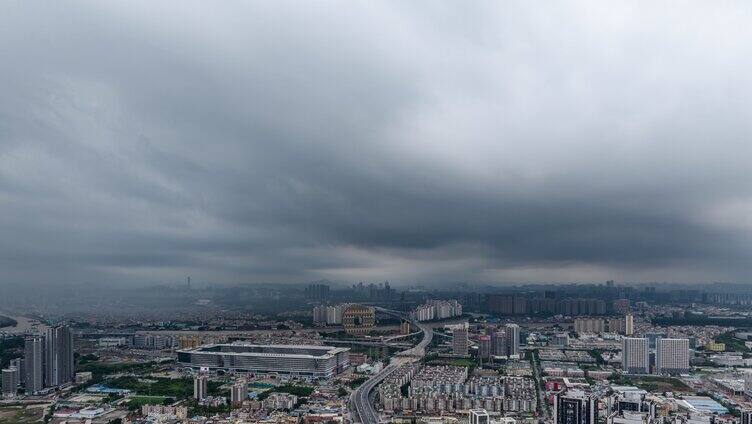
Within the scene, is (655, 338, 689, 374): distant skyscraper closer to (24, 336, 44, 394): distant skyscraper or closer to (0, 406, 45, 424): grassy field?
(0, 406, 45, 424): grassy field

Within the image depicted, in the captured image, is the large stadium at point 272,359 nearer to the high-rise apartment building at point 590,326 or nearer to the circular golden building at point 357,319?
the circular golden building at point 357,319

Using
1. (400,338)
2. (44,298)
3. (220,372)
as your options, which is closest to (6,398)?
(220,372)

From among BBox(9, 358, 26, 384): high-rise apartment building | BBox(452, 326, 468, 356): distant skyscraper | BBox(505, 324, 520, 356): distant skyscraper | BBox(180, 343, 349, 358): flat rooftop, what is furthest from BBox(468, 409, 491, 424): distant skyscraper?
BBox(9, 358, 26, 384): high-rise apartment building

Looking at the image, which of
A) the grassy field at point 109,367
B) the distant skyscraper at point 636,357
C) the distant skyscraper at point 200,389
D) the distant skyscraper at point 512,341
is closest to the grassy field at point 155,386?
the distant skyscraper at point 200,389

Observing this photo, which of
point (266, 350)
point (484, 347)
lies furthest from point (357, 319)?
point (266, 350)

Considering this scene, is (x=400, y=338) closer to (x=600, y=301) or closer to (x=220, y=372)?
(x=220, y=372)
